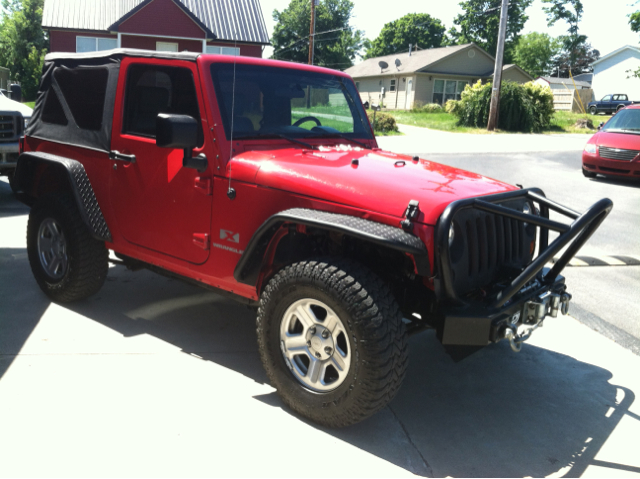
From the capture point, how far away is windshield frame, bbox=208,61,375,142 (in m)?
3.95

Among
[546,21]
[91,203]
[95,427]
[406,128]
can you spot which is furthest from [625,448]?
[546,21]

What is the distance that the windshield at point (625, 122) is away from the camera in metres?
14.8

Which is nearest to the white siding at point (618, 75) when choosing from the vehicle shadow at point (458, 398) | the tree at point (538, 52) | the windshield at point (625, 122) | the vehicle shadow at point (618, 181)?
the tree at point (538, 52)

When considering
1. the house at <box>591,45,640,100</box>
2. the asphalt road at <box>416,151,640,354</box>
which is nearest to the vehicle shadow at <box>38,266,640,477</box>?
the asphalt road at <box>416,151,640,354</box>

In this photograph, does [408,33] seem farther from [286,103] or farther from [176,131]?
[176,131]

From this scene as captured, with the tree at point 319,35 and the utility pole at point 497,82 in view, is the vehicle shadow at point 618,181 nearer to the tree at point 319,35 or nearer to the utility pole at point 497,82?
the utility pole at point 497,82

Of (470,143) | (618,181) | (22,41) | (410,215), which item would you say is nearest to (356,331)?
(410,215)

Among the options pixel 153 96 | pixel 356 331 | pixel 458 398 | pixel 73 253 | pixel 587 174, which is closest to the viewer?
pixel 356 331

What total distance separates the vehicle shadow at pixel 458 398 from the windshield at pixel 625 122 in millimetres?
12102

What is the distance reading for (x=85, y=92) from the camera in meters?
4.82

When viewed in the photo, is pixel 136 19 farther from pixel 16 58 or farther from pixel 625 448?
pixel 16 58

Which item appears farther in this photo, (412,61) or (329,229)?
(412,61)

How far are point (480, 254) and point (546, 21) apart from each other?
89.4 meters

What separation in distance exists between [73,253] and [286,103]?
2.00 meters
